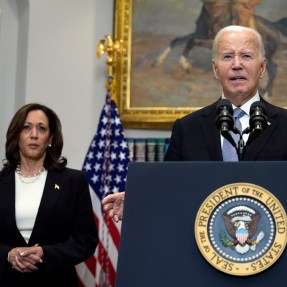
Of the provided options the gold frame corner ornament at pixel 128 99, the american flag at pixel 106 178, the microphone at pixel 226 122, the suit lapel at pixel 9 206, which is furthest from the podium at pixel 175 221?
the gold frame corner ornament at pixel 128 99

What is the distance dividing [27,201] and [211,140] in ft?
6.90

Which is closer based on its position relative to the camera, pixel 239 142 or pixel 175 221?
pixel 175 221

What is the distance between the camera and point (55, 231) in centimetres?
466

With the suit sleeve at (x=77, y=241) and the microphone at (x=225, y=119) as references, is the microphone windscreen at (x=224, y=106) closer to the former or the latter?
the microphone at (x=225, y=119)

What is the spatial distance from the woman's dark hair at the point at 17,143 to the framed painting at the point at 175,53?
1.93 m

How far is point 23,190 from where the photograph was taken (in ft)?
15.6

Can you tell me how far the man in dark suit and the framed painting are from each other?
384cm

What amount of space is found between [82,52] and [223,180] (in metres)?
5.32

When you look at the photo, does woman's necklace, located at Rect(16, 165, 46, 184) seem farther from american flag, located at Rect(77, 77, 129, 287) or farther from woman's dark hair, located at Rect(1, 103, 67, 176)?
american flag, located at Rect(77, 77, 129, 287)

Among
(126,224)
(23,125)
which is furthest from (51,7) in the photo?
(126,224)

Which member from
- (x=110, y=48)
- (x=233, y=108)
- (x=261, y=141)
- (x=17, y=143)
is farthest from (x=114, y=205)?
(x=110, y=48)

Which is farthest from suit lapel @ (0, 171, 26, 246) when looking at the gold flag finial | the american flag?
the gold flag finial

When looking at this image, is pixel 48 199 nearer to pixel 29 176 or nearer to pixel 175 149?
pixel 29 176

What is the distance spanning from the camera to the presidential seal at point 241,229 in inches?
82.5
